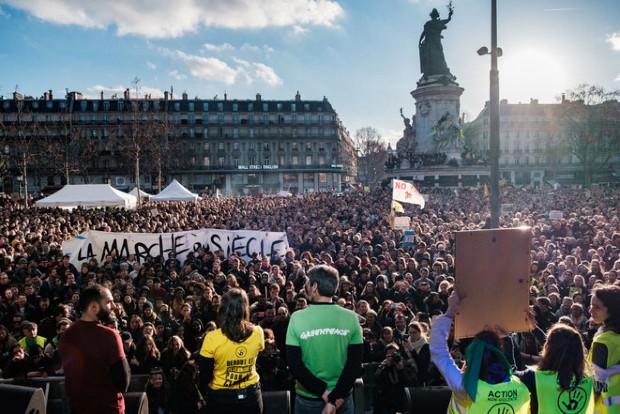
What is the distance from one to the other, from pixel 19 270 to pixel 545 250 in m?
13.5

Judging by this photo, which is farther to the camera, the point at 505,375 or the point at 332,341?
the point at 332,341

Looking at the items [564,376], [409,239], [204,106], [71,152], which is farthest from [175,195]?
[204,106]

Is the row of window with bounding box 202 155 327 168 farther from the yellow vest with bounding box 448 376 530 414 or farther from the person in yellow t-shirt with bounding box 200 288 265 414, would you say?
the yellow vest with bounding box 448 376 530 414

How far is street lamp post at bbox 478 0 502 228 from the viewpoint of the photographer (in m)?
8.70

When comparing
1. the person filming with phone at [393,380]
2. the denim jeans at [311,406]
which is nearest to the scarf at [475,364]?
the denim jeans at [311,406]

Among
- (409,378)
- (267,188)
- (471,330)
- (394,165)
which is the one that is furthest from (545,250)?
(267,188)

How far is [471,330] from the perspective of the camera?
3354 millimetres

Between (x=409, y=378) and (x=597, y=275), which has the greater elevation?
(x=597, y=275)

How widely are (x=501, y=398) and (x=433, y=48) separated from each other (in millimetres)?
48912

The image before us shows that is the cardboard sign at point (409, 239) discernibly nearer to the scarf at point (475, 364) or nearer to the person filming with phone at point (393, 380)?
the person filming with phone at point (393, 380)

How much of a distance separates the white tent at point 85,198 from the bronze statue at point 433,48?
33.8 metres

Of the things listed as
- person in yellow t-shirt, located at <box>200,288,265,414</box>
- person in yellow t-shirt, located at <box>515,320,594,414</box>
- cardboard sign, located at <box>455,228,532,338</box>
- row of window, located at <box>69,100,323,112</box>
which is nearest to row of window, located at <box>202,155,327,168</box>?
row of window, located at <box>69,100,323,112</box>

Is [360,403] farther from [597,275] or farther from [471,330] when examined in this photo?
[597,275]

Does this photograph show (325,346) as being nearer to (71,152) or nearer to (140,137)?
(140,137)
